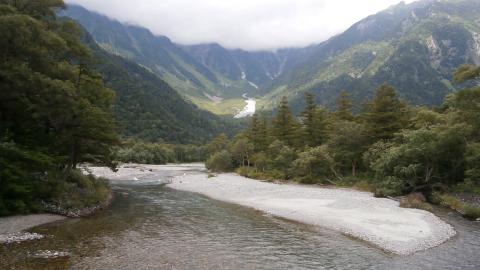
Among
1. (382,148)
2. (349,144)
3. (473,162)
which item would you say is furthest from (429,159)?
(349,144)

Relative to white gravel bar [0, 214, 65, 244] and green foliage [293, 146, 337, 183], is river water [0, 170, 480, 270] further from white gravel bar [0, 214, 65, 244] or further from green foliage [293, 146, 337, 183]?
green foliage [293, 146, 337, 183]

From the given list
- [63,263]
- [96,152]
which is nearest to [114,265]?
[63,263]

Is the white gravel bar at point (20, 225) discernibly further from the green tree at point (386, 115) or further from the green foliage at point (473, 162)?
the green tree at point (386, 115)

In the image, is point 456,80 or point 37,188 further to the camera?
point 456,80

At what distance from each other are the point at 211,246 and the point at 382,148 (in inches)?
1445

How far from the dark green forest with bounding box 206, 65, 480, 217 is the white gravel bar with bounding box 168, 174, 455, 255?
4.28 m

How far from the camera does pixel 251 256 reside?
22.4 m

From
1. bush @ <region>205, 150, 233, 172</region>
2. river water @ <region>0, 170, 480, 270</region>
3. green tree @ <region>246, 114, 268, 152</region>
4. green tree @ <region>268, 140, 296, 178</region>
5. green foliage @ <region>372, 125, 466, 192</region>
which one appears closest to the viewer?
river water @ <region>0, 170, 480, 270</region>

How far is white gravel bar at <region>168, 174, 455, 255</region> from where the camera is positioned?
26375mm

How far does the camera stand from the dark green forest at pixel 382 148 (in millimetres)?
41984

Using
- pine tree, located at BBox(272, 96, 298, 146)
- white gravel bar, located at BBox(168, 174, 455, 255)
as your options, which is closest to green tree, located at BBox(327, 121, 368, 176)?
white gravel bar, located at BBox(168, 174, 455, 255)

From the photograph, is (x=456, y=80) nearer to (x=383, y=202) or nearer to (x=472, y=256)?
(x=383, y=202)

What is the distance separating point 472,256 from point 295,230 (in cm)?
1169

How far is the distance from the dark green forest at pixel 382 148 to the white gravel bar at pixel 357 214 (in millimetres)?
4281
